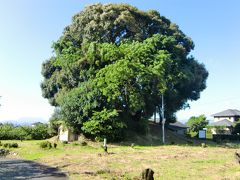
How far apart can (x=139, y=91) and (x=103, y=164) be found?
25677 millimetres

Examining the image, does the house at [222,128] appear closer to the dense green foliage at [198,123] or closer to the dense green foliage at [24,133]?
the dense green foliage at [198,123]

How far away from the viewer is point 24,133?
61.1 meters

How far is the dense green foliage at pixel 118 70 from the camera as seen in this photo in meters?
48.7

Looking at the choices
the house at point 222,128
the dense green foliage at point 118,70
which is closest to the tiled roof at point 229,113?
the house at point 222,128

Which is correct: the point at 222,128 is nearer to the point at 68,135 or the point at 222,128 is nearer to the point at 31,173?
the point at 68,135

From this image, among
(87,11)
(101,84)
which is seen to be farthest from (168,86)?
(87,11)

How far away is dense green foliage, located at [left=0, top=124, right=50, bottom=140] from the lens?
60531 millimetres

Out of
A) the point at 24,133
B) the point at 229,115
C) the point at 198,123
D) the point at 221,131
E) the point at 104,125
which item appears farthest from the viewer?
the point at 229,115

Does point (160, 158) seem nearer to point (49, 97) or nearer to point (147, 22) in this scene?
point (147, 22)

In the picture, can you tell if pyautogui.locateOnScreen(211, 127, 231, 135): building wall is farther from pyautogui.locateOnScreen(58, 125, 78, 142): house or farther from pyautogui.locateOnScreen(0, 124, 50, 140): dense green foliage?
pyautogui.locateOnScreen(58, 125, 78, 142): house

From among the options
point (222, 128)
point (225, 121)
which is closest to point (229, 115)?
point (225, 121)

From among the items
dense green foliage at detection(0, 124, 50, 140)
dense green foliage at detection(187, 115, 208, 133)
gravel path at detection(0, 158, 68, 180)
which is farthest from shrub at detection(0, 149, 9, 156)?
dense green foliage at detection(187, 115, 208, 133)

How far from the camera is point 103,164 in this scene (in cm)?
2652

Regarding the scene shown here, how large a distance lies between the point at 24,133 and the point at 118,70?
23.4 meters
